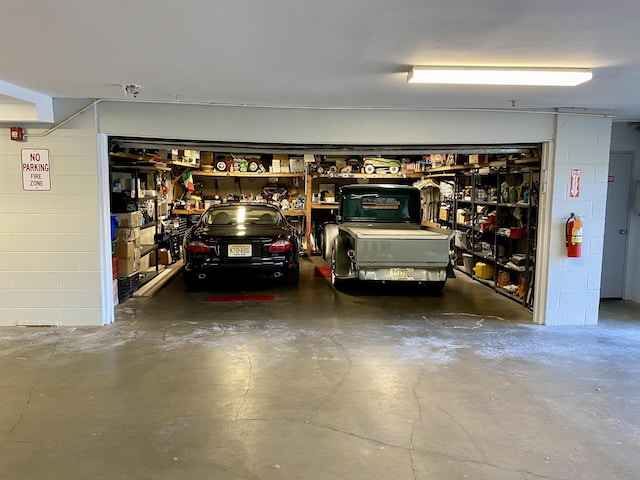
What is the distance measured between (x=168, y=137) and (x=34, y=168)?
63.8 inches

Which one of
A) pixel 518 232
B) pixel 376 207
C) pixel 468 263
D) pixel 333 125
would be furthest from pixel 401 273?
pixel 468 263

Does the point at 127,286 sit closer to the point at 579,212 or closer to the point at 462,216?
the point at 579,212

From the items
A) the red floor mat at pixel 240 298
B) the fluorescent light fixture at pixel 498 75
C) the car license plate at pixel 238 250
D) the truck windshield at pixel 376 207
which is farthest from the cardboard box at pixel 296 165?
the fluorescent light fixture at pixel 498 75

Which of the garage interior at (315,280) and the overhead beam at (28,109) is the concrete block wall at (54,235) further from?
the overhead beam at (28,109)

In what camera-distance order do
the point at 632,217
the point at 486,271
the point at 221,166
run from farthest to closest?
the point at 221,166
the point at 486,271
the point at 632,217

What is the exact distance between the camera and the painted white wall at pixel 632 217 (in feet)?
24.4

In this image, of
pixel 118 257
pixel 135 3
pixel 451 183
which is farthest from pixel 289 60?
pixel 451 183

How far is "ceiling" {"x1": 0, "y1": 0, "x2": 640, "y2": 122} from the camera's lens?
278cm

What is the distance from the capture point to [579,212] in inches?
241

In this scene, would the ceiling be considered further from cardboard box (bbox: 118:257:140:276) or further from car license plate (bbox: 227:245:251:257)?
car license plate (bbox: 227:245:251:257)

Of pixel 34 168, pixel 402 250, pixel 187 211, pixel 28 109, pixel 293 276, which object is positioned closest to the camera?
pixel 28 109

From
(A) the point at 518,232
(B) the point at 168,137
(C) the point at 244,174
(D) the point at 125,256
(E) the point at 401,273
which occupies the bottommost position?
(E) the point at 401,273

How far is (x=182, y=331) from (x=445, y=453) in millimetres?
3580

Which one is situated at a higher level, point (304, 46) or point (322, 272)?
point (304, 46)
